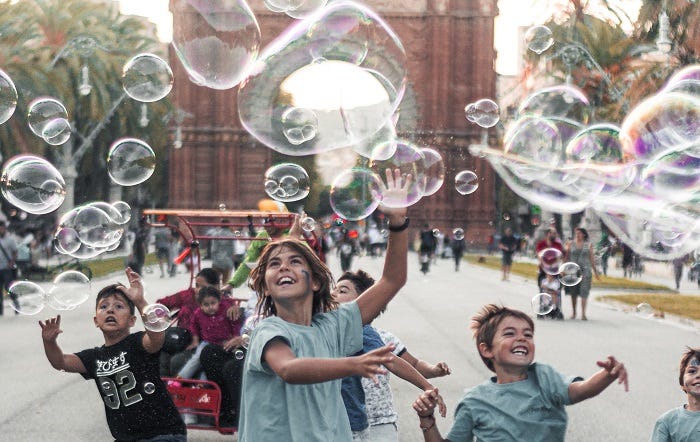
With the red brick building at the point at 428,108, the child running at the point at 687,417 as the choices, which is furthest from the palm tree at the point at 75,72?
the child running at the point at 687,417

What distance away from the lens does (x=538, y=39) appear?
11.0 meters

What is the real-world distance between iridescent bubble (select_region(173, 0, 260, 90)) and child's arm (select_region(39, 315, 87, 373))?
3.45m

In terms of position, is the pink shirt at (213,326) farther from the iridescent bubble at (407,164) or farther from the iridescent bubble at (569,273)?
the iridescent bubble at (569,273)

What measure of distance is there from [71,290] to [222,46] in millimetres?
2045

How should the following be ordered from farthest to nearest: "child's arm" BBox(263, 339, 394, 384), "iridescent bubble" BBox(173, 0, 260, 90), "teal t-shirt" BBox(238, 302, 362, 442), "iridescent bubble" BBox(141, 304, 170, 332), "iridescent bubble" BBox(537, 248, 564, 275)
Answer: "iridescent bubble" BBox(537, 248, 564, 275), "iridescent bubble" BBox(173, 0, 260, 90), "iridescent bubble" BBox(141, 304, 170, 332), "teal t-shirt" BBox(238, 302, 362, 442), "child's arm" BBox(263, 339, 394, 384)

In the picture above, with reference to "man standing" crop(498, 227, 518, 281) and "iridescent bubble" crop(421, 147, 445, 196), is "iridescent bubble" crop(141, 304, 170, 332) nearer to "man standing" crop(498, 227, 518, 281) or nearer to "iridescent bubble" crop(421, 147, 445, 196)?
"iridescent bubble" crop(421, 147, 445, 196)

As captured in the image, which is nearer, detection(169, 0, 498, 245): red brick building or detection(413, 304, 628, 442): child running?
detection(413, 304, 628, 442): child running

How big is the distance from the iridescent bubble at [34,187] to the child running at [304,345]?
18.0ft

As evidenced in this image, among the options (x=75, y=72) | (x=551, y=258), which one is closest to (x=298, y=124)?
(x=551, y=258)

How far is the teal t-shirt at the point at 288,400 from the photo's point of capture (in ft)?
10.7

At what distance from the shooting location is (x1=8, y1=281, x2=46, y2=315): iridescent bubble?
22.4ft

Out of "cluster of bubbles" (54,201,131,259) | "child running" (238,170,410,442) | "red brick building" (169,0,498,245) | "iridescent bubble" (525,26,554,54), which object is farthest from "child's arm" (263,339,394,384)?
"red brick building" (169,0,498,245)

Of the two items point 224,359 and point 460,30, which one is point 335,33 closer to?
point 224,359

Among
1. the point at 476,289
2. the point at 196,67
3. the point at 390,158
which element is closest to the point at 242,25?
the point at 196,67
